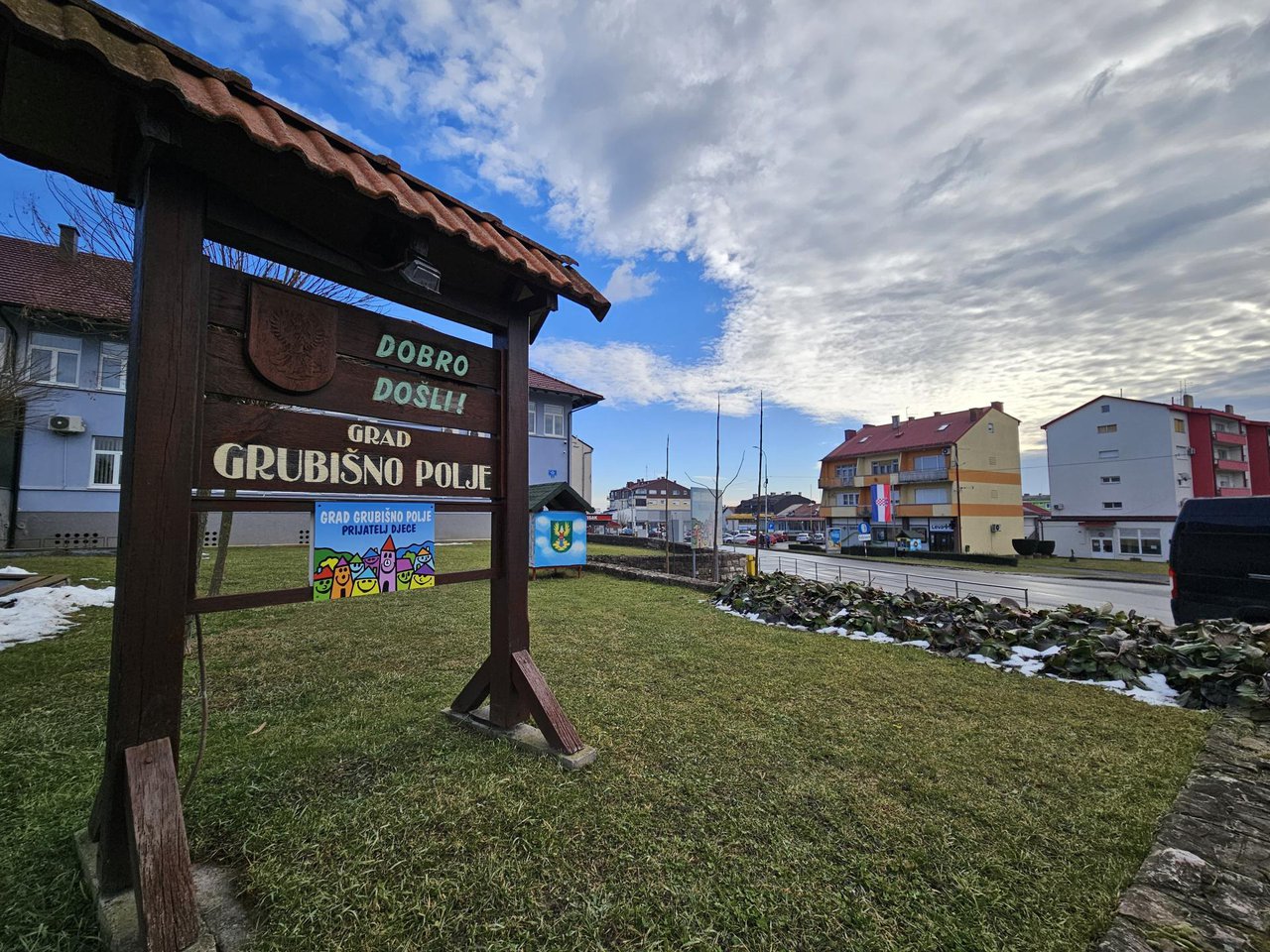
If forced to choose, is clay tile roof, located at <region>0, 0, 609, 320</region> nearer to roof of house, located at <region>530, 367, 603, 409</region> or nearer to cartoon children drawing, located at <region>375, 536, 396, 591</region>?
cartoon children drawing, located at <region>375, 536, 396, 591</region>

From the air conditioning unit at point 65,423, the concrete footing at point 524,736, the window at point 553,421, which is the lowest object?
the concrete footing at point 524,736

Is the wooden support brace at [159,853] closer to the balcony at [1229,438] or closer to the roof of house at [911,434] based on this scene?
the roof of house at [911,434]

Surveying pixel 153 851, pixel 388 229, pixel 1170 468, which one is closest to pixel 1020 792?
pixel 153 851

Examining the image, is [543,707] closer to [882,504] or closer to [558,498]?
[558,498]

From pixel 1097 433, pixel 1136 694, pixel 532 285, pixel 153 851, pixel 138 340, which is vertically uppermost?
pixel 1097 433

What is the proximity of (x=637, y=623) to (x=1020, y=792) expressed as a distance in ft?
16.5

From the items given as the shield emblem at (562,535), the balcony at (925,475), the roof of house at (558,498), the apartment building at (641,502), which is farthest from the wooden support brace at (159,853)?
the apartment building at (641,502)

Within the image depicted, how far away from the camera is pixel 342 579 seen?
8.73ft

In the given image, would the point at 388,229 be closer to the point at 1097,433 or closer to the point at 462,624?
the point at 462,624

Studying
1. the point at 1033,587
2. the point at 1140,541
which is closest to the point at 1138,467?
the point at 1140,541

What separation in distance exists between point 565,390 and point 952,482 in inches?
1164

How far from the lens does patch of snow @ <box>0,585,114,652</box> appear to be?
19.1 feet

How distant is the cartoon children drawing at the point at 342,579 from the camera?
103 inches

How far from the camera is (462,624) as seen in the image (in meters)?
7.00
